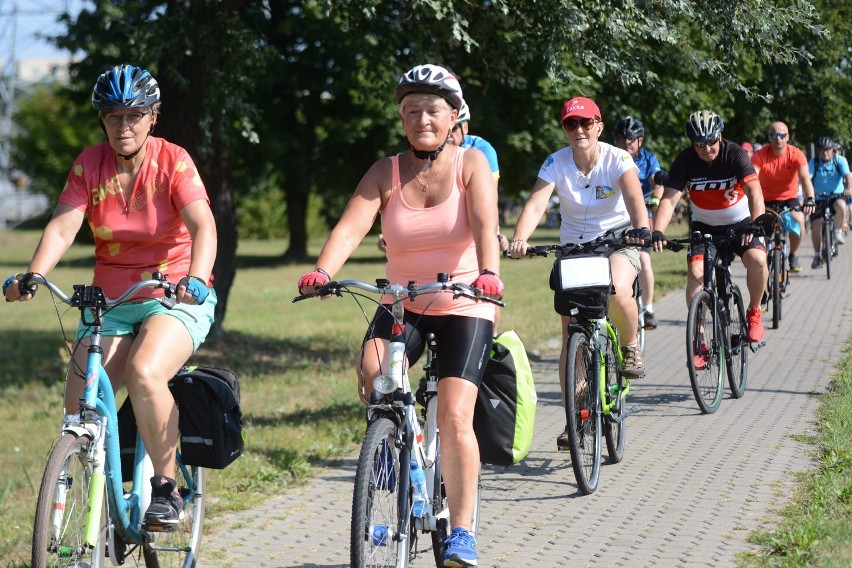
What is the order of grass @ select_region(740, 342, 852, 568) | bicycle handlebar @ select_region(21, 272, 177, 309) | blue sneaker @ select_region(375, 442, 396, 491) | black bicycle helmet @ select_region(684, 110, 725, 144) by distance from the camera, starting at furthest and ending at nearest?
black bicycle helmet @ select_region(684, 110, 725, 144), grass @ select_region(740, 342, 852, 568), bicycle handlebar @ select_region(21, 272, 177, 309), blue sneaker @ select_region(375, 442, 396, 491)

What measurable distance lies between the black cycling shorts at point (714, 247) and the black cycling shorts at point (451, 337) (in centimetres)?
→ 453

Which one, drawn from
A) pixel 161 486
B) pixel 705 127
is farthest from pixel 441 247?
pixel 705 127

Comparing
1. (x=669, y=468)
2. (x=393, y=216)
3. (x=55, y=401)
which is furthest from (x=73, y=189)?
(x=55, y=401)

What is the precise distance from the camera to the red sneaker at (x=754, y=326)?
9.25 m

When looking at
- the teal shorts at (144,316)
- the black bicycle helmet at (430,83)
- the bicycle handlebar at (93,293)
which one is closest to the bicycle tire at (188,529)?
the teal shorts at (144,316)

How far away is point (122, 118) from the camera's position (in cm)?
474

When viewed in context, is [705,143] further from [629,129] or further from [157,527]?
[157,527]

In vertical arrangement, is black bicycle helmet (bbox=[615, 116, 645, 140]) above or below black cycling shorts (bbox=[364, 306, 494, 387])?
above

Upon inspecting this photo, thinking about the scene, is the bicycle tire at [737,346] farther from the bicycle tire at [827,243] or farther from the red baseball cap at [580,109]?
the bicycle tire at [827,243]

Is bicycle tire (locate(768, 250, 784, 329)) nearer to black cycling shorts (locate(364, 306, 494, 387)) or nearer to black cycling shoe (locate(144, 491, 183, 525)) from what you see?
black cycling shorts (locate(364, 306, 494, 387))

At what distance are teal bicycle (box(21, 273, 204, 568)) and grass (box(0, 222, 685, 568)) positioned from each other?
72cm

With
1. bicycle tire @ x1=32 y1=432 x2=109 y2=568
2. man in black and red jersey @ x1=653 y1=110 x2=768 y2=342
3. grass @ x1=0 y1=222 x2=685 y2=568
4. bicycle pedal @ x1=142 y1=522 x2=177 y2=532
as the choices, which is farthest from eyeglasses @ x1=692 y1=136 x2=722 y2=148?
bicycle tire @ x1=32 y1=432 x2=109 y2=568

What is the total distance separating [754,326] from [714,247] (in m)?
0.85

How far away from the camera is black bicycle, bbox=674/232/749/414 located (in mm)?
8438
